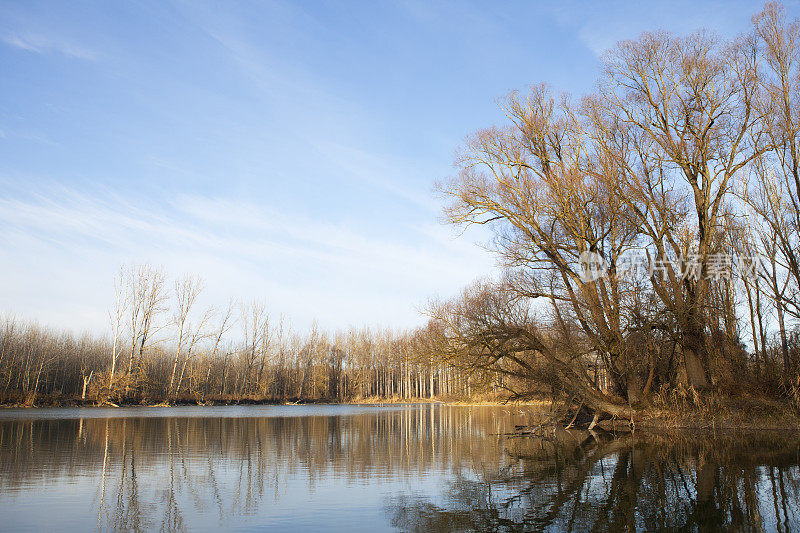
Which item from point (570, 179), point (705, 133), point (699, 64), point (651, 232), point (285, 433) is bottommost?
point (285, 433)

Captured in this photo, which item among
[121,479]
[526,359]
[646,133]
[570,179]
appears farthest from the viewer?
[526,359]

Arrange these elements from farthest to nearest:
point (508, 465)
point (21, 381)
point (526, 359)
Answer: point (21, 381), point (526, 359), point (508, 465)

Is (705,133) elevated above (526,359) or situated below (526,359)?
above

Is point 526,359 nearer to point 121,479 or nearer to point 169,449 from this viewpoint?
point 169,449

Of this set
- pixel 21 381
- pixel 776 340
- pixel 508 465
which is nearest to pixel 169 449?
pixel 508 465

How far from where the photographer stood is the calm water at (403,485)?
286 inches

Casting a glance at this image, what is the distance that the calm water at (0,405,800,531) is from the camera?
7258mm

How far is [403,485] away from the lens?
9.94m

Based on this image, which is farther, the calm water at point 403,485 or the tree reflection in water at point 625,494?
the calm water at point 403,485

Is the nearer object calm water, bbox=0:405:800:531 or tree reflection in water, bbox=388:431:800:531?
tree reflection in water, bbox=388:431:800:531

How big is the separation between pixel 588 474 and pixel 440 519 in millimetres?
4709

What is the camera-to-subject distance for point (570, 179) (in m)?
20.4

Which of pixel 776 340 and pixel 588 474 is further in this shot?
pixel 776 340

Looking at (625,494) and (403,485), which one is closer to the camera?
(625,494)
